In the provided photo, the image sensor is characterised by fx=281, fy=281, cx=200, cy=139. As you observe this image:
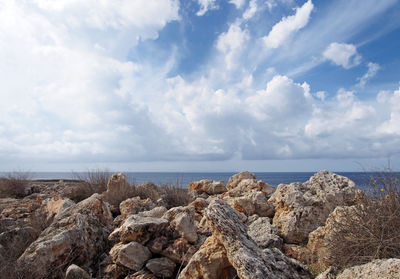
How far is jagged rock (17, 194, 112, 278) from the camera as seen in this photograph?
490cm

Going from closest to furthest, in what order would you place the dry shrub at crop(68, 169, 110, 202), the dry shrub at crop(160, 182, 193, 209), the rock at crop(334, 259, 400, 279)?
the rock at crop(334, 259, 400, 279)
the dry shrub at crop(160, 182, 193, 209)
the dry shrub at crop(68, 169, 110, 202)

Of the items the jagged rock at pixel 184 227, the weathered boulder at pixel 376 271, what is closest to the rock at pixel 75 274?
the jagged rock at pixel 184 227

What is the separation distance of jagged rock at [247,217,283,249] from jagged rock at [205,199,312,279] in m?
1.08

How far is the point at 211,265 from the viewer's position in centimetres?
432

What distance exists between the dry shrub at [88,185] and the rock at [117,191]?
217 centimetres

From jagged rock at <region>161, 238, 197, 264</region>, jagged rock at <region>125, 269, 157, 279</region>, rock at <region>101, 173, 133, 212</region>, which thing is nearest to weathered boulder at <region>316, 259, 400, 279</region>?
jagged rock at <region>161, 238, 197, 264</region>

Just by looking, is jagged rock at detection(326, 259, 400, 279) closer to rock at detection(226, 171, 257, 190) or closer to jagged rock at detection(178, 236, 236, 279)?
jagged rock at detection(178, 236, 236, 279)

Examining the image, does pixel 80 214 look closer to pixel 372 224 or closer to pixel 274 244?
pixel 274 244

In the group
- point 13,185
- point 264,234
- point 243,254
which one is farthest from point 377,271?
point 13,185

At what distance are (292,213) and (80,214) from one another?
4958 mm

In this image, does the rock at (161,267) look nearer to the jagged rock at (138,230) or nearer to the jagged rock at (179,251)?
the jagged rock at (179,251)

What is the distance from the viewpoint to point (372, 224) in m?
4.70

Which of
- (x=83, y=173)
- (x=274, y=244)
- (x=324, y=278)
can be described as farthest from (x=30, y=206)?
(x=324, y=278)

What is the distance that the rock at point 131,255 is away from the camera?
5074 mm
